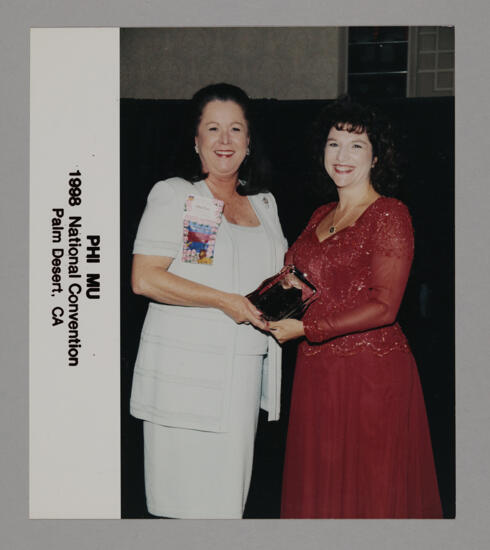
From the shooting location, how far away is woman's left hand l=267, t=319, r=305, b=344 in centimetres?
279

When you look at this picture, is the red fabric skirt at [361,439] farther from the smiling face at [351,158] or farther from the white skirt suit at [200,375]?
the smiling face at [351,158]

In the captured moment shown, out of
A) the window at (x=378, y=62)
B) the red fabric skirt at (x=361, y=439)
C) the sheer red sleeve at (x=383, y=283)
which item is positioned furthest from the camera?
the window at (x=378, y=62)

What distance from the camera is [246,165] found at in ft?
9.70

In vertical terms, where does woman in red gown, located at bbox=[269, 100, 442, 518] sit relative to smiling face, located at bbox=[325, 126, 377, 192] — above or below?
below

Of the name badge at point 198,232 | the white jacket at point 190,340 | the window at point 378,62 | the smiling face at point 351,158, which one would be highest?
the window at point 378,62

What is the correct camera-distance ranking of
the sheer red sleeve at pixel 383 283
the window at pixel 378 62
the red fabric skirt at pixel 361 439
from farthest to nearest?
the window at pixel 378 62 → the red fabric skirt at pixel 361 439 → the sheer red sleeve at pixel 383 283

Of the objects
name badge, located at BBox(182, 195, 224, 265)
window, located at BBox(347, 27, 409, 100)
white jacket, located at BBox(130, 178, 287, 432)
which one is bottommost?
white jacket, located at BBox(130, 178, 287, 432)

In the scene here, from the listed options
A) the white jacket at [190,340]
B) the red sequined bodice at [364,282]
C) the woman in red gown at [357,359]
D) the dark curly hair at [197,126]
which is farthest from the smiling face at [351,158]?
the white jacket at [190,340]

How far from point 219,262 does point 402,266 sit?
2.48 feet

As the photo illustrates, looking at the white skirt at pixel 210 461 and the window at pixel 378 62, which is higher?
the window at pixel 378 62

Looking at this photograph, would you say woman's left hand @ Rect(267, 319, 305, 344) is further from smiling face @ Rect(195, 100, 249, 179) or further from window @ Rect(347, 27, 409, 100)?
window @ Rect(347, 27, 409, 100)

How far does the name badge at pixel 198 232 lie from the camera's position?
2826mm

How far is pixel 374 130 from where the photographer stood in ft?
9.21

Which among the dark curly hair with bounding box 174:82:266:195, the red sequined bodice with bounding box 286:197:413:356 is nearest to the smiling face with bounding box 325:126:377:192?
the red sequined bodice with bounding box 286:197:413:356
